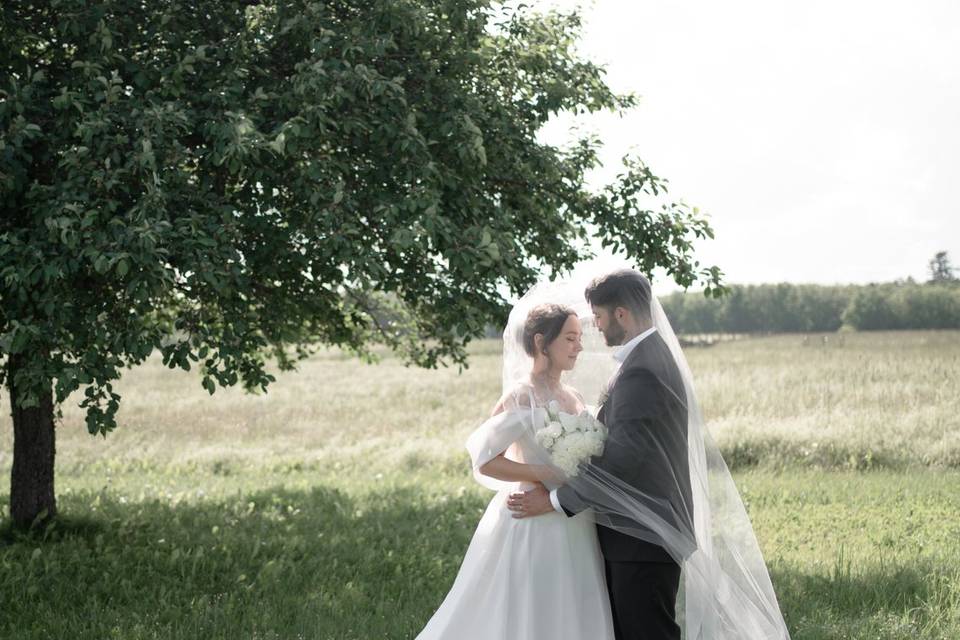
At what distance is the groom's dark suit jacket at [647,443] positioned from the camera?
508 centimetres

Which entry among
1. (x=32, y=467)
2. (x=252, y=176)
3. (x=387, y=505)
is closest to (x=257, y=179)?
(x=252, y=176)

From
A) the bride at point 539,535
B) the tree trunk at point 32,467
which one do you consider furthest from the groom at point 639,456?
the tree trunk at point 32,467

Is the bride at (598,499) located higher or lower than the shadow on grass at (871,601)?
higher

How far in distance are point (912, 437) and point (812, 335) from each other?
1386cm

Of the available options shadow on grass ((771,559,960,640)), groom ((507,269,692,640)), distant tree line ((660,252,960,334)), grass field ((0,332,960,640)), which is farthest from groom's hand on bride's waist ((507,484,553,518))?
distant tree line ((660,252,960,334))

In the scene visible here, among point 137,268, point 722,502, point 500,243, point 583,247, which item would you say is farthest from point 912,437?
point 137,268

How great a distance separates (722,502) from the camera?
572 centimetres

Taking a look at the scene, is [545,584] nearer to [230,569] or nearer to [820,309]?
[230,569]

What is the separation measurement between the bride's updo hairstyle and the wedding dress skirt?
0.87 meters

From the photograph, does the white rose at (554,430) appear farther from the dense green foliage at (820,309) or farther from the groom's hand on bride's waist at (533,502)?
the dense green foliage at (820,309)

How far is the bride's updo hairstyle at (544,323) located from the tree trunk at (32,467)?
7.87 metres

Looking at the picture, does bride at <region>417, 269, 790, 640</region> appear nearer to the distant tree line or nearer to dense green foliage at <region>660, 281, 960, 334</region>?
the distant tree line

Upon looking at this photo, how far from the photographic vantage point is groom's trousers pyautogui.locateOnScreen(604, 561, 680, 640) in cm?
515

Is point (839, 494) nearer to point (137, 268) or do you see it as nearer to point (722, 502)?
point (722, 502)
